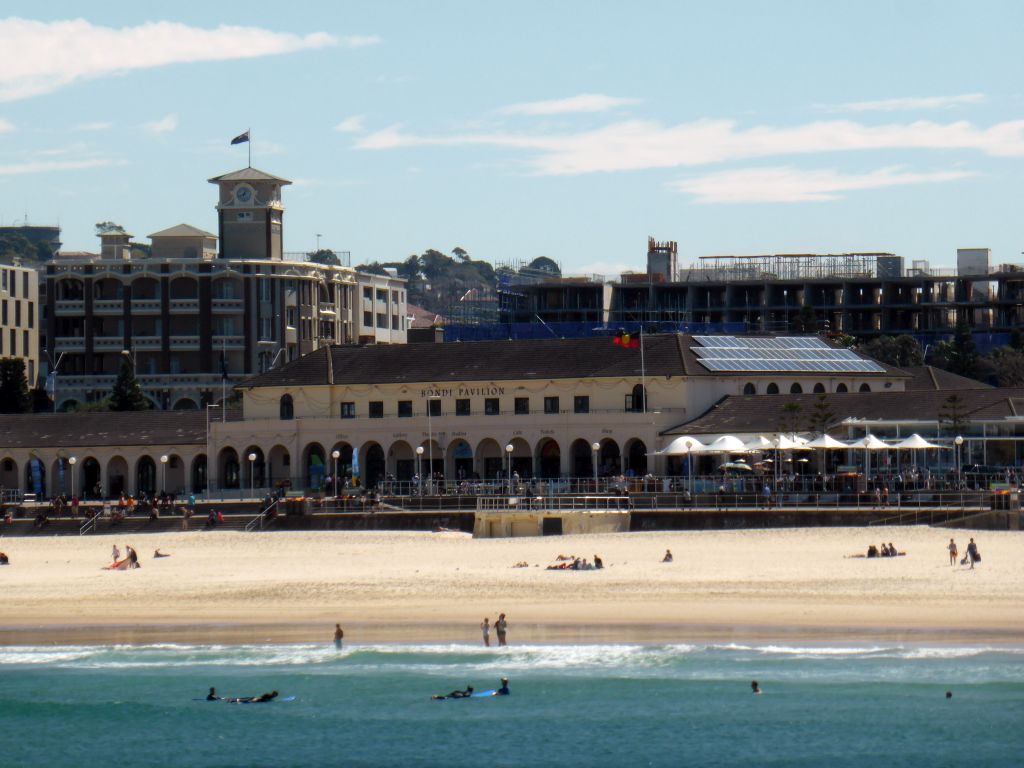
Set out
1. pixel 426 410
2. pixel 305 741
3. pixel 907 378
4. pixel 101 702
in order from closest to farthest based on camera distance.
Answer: pixel 305 741, pixel 101 702, pixel 426 410, pixel 907 378

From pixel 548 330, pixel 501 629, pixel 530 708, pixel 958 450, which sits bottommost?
pixel 530 708

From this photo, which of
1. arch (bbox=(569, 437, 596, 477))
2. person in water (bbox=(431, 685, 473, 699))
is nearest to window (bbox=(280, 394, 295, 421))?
arch (bbox=(569, 437, 596, 477))

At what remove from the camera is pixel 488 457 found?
257 ft

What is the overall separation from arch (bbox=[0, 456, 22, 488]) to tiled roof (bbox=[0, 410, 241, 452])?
2.35 feet

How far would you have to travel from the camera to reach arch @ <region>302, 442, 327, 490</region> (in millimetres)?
79719

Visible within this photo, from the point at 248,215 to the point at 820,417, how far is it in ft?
192

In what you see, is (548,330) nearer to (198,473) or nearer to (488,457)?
(198,473)

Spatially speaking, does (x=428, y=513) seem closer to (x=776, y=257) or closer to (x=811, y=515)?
(x=811, y=515)

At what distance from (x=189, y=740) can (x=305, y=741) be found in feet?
7.79

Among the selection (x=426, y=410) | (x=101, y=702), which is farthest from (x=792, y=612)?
(x=426, y=410)

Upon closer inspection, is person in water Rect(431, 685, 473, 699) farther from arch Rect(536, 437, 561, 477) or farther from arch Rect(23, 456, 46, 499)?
arch Rect(23, 456, 46, 499)

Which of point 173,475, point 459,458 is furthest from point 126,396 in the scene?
point 459,458

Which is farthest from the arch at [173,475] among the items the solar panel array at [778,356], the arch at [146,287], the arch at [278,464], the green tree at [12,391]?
the arch at [146,287]

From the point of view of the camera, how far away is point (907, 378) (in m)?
85.6
